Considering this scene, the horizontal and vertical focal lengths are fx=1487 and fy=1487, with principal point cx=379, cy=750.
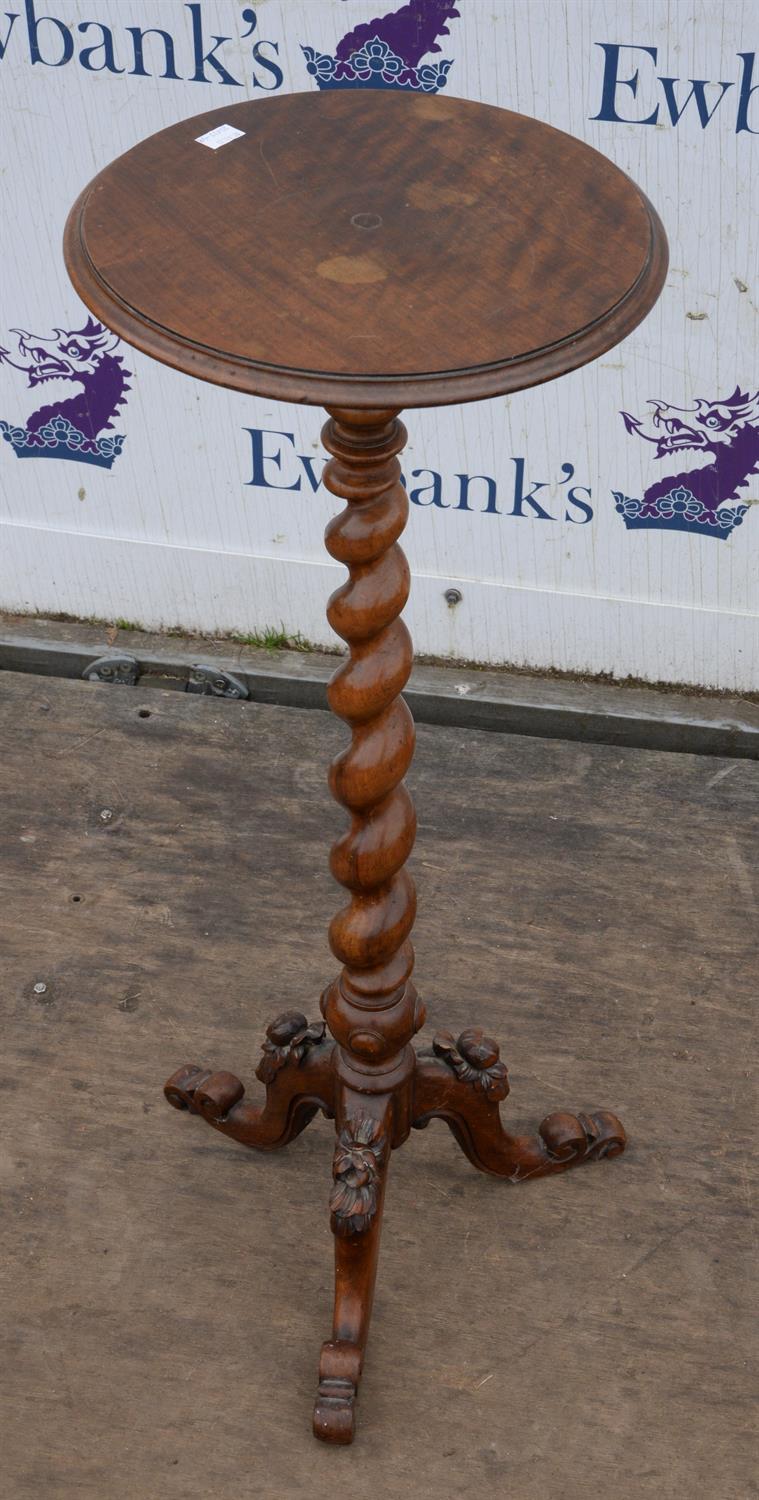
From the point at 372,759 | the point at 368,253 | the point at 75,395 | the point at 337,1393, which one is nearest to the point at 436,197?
the point at 368,253

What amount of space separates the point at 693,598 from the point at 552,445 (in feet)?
1.33

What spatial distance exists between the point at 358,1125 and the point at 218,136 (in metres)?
1.14

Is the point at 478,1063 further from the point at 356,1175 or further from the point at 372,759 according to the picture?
the point at 372,759

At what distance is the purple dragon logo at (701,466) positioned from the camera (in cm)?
255

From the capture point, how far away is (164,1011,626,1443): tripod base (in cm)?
178

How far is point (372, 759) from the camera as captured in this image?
163 cm

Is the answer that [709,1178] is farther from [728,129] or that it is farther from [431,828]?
[728,129]

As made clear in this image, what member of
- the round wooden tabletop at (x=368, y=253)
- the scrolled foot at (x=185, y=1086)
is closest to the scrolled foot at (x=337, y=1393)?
the scrolled foot at (x=185, y=1086)

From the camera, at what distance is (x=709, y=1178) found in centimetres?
204

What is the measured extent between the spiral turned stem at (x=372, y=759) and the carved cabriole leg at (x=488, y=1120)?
54 mm

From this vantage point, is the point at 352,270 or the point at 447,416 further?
the point at 447,416

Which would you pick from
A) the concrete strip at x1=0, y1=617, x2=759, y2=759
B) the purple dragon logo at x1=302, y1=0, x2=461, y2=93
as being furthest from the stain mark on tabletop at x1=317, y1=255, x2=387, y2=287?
the concrete strip at x1=0, y1=617, x2=759, y2=759

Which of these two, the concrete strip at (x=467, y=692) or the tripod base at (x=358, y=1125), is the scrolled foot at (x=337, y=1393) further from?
the concrete strip at (x=467, y=692)

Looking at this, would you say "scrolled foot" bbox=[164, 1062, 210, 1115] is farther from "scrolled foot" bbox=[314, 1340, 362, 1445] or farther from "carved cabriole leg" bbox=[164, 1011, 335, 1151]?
"scrolled foot" bbox=[314, 1340, 362, 1445]
